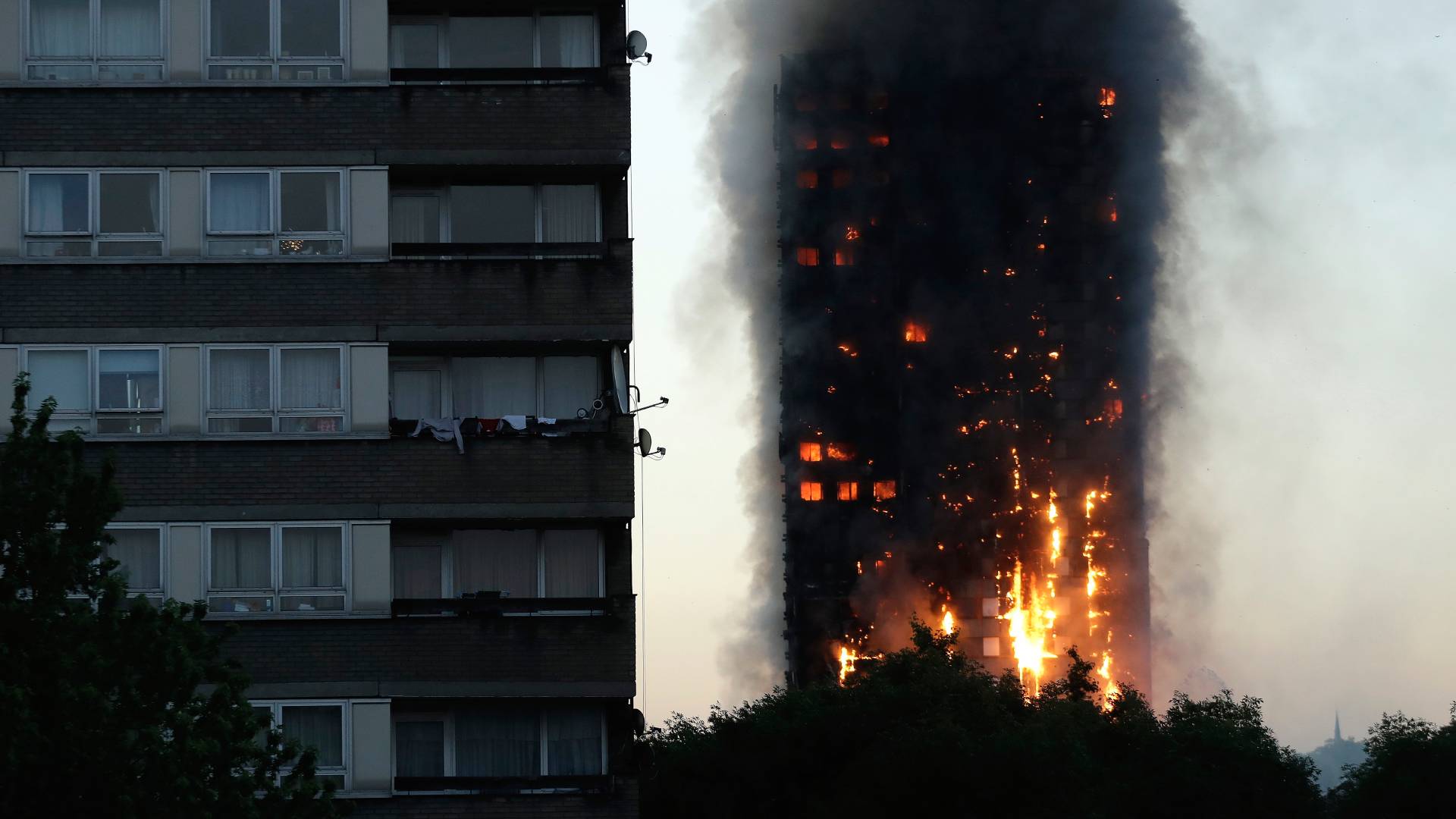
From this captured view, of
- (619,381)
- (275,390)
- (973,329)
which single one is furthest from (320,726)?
(973,329)

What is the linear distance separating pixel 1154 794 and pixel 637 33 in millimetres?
30762

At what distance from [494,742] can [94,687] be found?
10.1 metres

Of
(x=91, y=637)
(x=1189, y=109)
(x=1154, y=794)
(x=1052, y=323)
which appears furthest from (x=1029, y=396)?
(x=91, y=637)

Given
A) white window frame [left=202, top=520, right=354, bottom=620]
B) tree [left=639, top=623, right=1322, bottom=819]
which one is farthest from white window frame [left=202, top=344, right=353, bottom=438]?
tree [left=639, top=623, right=1322, bottom=819]

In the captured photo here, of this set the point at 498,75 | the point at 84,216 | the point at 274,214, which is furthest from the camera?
the point at 498,75

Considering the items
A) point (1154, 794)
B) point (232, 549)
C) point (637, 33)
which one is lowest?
point (1154, 794)

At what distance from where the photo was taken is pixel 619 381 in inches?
1457

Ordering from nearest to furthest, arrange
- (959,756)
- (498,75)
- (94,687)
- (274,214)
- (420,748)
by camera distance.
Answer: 1. (94,687)
2. (420,748)
3. (274,214)
4. (498,75)
5. (959,756)

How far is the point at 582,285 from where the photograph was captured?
36.9 meters

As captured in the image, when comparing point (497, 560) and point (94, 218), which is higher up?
point (94, 218)

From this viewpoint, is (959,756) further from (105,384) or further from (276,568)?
(105,384)

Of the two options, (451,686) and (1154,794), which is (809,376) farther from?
(451,686)

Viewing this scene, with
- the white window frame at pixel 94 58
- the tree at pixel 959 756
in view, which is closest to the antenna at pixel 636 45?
the white window frame at pixel 94 58

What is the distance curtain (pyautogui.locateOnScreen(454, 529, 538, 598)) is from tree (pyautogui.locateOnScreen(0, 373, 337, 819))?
268 inches
